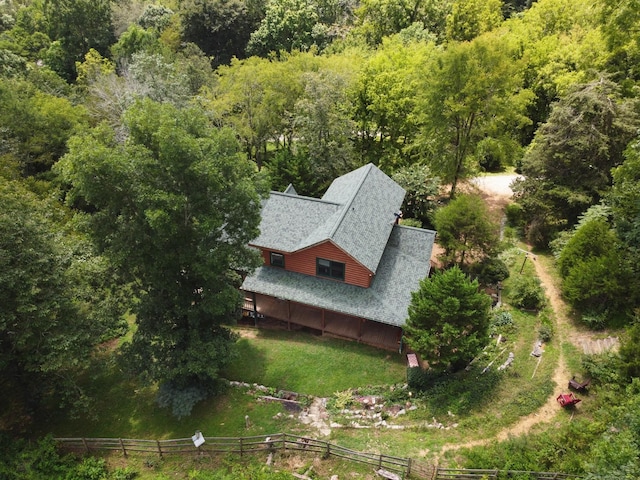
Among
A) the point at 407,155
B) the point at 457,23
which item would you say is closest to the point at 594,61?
the point at 407,155

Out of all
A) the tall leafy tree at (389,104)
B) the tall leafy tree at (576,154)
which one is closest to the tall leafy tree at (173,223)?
the tall leafy tree at (389,104)

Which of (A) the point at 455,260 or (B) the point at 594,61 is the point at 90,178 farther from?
(B) the point at 594,61

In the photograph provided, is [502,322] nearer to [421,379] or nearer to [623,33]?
[421,379]

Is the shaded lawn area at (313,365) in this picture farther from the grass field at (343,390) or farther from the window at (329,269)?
the window at (329,269)

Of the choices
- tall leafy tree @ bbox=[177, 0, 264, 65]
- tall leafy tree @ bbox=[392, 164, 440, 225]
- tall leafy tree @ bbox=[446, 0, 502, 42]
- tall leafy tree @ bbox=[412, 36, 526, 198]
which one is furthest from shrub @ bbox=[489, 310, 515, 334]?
tall leafy tree @ bbox=[177, 0, 264, 65]

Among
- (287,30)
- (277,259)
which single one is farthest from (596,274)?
(287,30)

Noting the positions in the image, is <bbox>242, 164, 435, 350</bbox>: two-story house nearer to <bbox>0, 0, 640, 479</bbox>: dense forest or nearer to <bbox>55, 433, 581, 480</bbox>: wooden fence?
<bbox>0, 0, 640, 479</bbox>: dense forest
